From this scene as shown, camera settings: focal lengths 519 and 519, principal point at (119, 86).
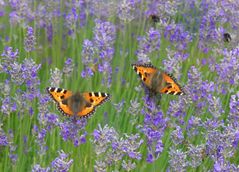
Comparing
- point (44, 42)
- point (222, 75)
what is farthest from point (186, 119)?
point (44, 42)

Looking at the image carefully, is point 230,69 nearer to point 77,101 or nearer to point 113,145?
point 77,101

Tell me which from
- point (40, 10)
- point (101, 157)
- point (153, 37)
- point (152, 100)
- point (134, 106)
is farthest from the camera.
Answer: point (40, 10)

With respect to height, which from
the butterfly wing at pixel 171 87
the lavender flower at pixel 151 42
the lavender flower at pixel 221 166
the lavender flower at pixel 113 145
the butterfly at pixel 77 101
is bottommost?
the lavender flower at pixel 221 166

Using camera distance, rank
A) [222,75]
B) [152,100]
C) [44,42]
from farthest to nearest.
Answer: [44,42] < [222,75] < [152,100]

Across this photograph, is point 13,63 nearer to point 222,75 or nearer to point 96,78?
Result: point 96,78

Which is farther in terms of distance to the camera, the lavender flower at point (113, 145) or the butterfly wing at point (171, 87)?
the butterfly wing at point (171, 87)

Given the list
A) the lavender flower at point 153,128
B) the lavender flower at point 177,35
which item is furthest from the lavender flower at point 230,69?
the lavender flower at point 177,35

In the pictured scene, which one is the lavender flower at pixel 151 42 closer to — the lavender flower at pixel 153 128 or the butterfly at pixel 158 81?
the butterfly at pixel 158 81

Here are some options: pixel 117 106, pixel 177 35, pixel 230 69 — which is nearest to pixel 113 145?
pixel 117 106
